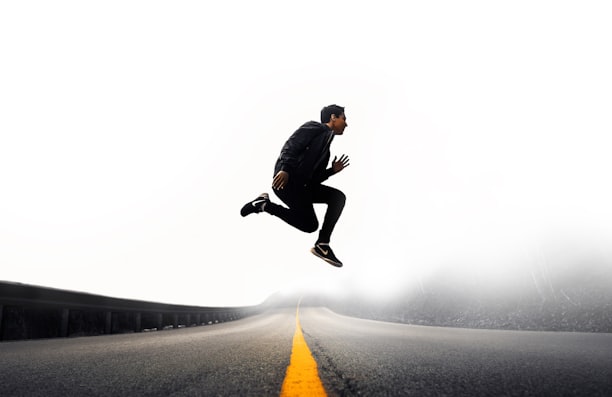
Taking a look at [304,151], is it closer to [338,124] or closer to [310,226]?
[338,124]

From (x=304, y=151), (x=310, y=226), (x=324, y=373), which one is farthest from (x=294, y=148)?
(x=324, y=373)

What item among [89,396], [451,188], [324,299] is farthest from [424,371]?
[324,299]

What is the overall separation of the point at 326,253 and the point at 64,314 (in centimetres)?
550

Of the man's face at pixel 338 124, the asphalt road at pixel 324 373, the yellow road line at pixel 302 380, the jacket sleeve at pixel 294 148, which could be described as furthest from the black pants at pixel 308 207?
the yellow road line at pixel 302 380

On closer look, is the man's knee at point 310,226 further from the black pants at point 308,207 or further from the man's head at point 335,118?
the man's head at point 335,118

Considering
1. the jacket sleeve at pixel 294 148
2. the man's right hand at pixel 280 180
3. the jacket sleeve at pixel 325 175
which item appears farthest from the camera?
the jacket sleeve at pixel 325 175

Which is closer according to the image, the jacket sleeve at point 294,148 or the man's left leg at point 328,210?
the jacket sleeve at point 294,148

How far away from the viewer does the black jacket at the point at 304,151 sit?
5086mm

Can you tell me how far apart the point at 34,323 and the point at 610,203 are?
16941mm

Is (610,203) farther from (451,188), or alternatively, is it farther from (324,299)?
(324,299)

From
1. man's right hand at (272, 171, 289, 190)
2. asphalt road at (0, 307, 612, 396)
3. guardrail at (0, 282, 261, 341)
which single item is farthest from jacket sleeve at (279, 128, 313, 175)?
guardrail at (0, 282, 261, 341)

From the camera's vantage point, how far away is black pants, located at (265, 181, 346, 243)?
5.24 m

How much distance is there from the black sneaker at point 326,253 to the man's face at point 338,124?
139 cm

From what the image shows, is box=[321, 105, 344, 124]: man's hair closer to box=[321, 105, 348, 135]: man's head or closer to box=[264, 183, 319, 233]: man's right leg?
box=[321, 105, 348, 135]: man's head
